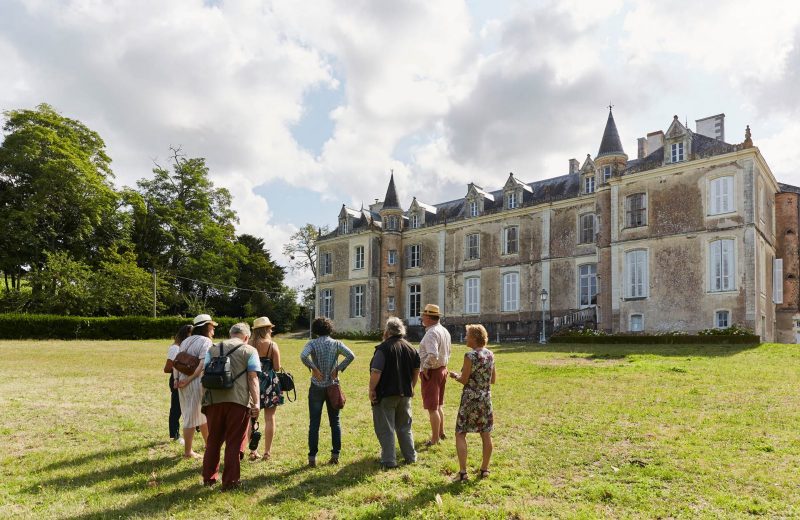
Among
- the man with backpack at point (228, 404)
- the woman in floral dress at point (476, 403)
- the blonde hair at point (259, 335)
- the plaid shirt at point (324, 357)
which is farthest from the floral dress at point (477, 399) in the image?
the blonde hair at point (259, 335)

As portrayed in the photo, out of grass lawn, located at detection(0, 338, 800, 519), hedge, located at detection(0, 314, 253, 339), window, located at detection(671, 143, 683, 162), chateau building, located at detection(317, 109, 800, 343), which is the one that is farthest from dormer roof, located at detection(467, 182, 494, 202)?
grass lawn, located at detection(0, 338, 800, 519)

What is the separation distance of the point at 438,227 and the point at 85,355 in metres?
22.4

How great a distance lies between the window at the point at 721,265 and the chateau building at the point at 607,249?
4cm

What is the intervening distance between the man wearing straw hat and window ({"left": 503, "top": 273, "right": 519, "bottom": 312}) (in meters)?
26.9

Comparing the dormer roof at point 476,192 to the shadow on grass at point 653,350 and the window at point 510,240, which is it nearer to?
the window at point 510,240

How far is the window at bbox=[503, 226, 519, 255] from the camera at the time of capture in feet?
113

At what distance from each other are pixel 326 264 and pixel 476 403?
3752 centimetres

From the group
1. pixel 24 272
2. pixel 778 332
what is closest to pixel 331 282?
pixel 24 272

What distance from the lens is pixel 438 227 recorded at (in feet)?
125

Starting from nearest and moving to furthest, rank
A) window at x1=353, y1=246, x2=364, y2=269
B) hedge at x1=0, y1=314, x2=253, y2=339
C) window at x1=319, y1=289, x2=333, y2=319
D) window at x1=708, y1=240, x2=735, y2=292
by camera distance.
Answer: window at x1=708, y1=240, x2=735, y2=292 < hedge at x1=0, y1=314, x2=253, y2=339 < window at x1=353, y1=246, x2=364, y2=269 < window at x1=319, y1=289, x2=333, y2=319

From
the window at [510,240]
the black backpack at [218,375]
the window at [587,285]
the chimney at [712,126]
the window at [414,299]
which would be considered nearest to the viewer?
the black backpack at [218,375]

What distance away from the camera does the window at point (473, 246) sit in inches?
1422

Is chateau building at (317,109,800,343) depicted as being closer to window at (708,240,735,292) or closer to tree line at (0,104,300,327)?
window at (708,240,735,292)

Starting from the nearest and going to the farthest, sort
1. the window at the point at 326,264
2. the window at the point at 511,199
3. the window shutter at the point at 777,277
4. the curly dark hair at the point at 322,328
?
the curly dark hair at the point at 322,328 → the window shutter at the point at 777,277 → the window at the point at 511,199 → the window at the point at 326,264
